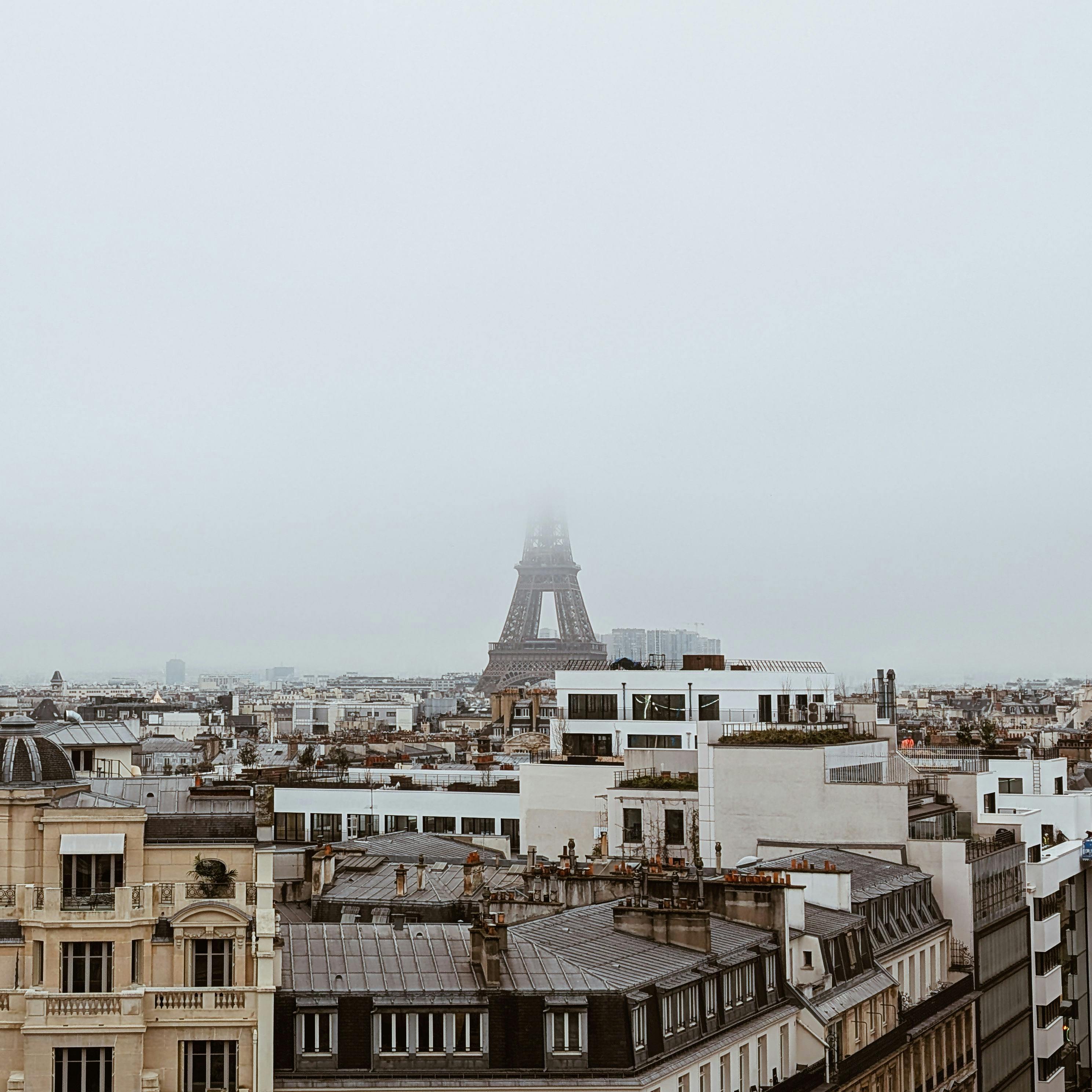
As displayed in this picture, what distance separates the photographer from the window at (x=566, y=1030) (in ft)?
107

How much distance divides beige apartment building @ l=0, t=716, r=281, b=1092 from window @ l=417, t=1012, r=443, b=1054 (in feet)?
9.67

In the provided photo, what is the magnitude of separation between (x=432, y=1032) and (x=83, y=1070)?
6502 mm

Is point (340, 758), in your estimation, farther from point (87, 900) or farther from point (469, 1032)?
point (87, 900)

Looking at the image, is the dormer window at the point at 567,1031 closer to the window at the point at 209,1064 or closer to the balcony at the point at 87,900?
the window at the point at 209,1064

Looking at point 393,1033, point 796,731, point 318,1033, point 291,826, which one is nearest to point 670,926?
point 393,1033

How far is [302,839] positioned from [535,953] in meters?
51.6

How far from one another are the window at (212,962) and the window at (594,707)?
6221 cm

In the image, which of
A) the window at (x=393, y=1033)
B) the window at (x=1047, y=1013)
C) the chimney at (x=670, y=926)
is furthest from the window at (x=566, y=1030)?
the window at (x=1047, y=1013)

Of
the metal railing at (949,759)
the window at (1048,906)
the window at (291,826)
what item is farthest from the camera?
the window at (291,826)

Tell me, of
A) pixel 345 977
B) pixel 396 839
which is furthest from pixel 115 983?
pixel 396 839

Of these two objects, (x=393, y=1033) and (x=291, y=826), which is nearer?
(x=393, y=1033)

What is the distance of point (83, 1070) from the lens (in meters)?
30.5

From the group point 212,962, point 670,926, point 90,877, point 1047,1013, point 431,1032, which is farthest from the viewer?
point 1047,1013

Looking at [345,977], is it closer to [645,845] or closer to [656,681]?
[645,845]
